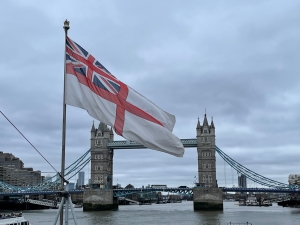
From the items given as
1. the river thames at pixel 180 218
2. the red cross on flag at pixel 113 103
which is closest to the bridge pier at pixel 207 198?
the river thames at pixel 180 218

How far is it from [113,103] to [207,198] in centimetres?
6100

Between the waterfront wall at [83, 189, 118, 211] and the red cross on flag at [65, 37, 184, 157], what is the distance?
6227 cm

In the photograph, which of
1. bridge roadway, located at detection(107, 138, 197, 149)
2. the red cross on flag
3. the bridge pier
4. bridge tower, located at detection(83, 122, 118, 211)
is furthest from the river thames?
the red cross on flag

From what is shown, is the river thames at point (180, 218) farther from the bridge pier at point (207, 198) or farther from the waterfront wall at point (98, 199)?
the waterfront wall at point (98, 199)

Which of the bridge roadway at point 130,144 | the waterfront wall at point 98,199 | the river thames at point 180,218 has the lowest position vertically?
the river thames at point 180,218

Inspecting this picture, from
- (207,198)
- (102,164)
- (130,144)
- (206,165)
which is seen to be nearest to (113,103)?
(207,198)

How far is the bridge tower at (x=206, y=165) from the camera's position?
66.9 m

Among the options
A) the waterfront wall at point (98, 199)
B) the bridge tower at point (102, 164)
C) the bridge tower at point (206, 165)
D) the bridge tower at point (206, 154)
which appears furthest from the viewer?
the bridge tower at point (206, 154)

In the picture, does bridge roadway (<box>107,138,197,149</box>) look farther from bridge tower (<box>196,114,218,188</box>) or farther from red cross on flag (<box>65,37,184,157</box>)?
red cross on flag (<box>65,37,184,157</box>)

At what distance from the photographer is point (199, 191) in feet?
221

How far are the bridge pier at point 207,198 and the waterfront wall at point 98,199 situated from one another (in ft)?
45.2

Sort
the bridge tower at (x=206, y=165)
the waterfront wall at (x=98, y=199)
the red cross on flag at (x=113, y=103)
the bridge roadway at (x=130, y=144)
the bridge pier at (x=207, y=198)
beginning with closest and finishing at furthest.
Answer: the red cross on flag at (x=113, y=103)
the bridge pier at (x=207, y=198)
the bridge tower at (x=206, y=165)
the waterfront wall at (x=98, y=199)
the bridge roadway at (x=130, y=144)

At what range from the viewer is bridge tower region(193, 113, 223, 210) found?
66875 millimetres

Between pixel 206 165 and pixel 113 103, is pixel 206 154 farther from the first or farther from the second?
pixel 113 103
